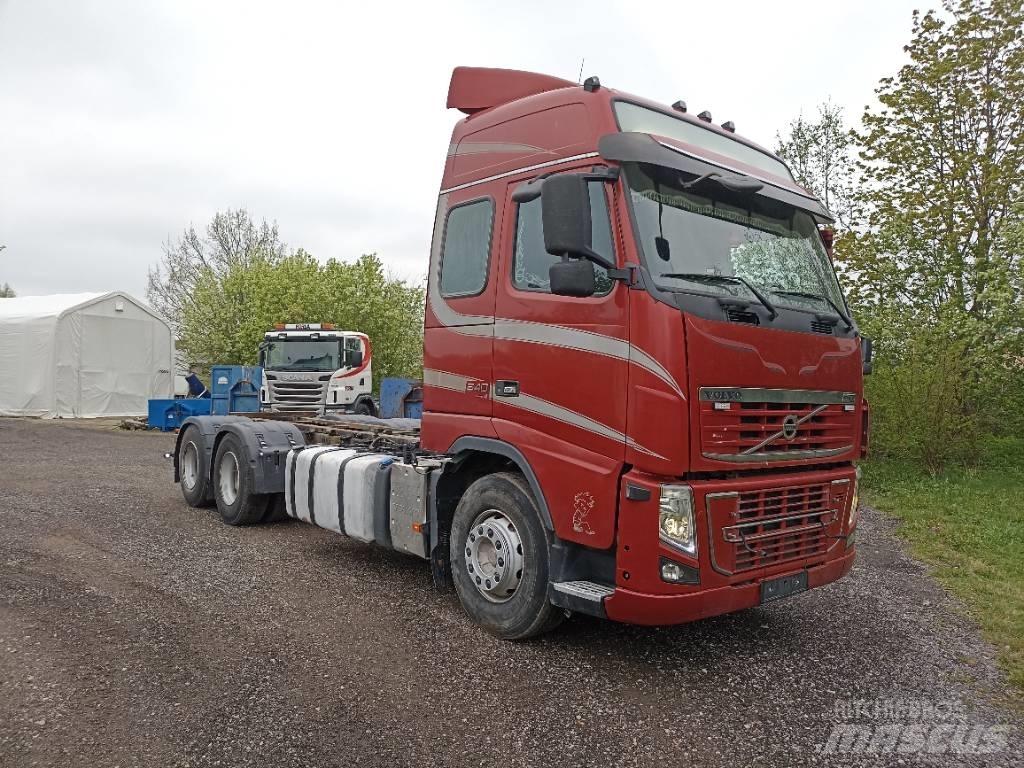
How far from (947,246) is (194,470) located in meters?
13.3

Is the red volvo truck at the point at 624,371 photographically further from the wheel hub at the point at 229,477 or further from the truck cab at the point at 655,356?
the wheel hub at the point at 229,477

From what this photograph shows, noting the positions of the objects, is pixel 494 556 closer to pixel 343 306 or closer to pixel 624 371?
pixel 624 371

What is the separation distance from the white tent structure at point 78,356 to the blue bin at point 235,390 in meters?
8.50

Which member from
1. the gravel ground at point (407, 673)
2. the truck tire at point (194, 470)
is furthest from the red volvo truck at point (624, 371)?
the truck tire at point (194, 470)

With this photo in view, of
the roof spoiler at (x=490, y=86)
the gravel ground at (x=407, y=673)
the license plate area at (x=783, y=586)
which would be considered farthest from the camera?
the roof spoiler at (x=490, y=86)

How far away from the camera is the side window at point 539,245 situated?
4164 mm

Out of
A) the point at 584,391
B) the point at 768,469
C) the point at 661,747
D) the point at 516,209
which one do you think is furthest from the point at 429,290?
the point at 661,747

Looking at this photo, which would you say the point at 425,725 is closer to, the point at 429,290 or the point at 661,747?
the point at 661,747

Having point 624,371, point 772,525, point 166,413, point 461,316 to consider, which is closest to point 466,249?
point 461,316

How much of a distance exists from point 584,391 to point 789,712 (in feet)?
6.30

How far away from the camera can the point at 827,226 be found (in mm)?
5098

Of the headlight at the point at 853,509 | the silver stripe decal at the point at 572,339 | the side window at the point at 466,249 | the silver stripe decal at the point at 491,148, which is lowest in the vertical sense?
the headlight at the point at 853,509

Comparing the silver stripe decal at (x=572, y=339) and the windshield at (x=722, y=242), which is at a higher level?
the windshield at (x=722, y=242)

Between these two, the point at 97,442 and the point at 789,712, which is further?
the point at 97,442
